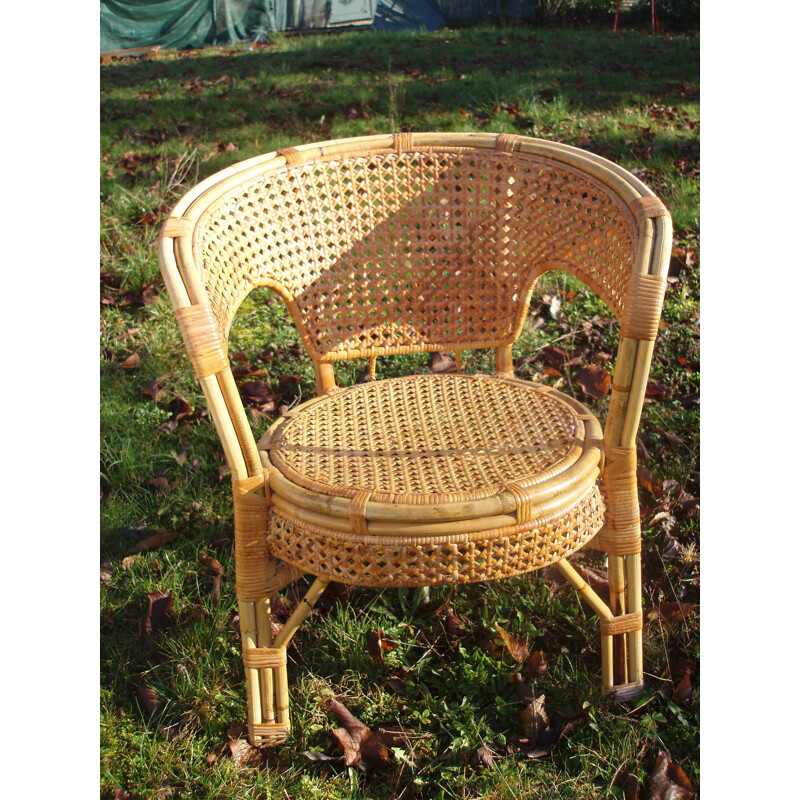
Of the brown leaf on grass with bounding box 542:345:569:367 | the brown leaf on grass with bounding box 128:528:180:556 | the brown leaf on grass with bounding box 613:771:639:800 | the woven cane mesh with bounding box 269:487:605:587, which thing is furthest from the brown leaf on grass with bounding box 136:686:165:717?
the brown leaf on grass with bounding box 542:345:569:367

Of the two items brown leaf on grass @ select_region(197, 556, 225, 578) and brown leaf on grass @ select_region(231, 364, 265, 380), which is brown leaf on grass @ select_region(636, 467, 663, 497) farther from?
brown leaf on grass @ select_region(231, 364, 265, 380)

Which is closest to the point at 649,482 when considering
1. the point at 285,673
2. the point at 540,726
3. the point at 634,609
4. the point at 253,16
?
the point at 634,609

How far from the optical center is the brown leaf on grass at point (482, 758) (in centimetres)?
175

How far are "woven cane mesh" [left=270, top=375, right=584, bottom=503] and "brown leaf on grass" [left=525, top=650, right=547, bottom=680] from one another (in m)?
0.63

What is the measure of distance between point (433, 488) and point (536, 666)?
2.34 ft

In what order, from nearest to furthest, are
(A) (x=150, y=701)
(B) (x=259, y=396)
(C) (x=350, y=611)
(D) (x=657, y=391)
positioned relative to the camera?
1. (A) (x=150, y=701)
2. (C) (x=350, y=611)
3. (D) (x=657, y=391)
4. (B) (x=259, y=396)

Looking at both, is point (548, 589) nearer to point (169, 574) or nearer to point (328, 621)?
point (328, 621)

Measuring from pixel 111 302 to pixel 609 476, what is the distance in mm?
2668

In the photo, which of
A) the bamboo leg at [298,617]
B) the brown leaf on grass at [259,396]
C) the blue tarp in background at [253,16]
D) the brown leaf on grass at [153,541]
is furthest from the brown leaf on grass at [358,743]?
the blue tarp in background at [253,16]

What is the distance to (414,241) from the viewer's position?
2197 mm

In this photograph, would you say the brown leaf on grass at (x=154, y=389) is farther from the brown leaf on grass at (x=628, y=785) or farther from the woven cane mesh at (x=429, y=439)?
the brown leaf on grass at (x=628, y=785)

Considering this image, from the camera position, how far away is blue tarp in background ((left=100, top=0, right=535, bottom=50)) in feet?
34.6

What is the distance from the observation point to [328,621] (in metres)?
2.09

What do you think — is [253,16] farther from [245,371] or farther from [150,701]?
[150,701]
